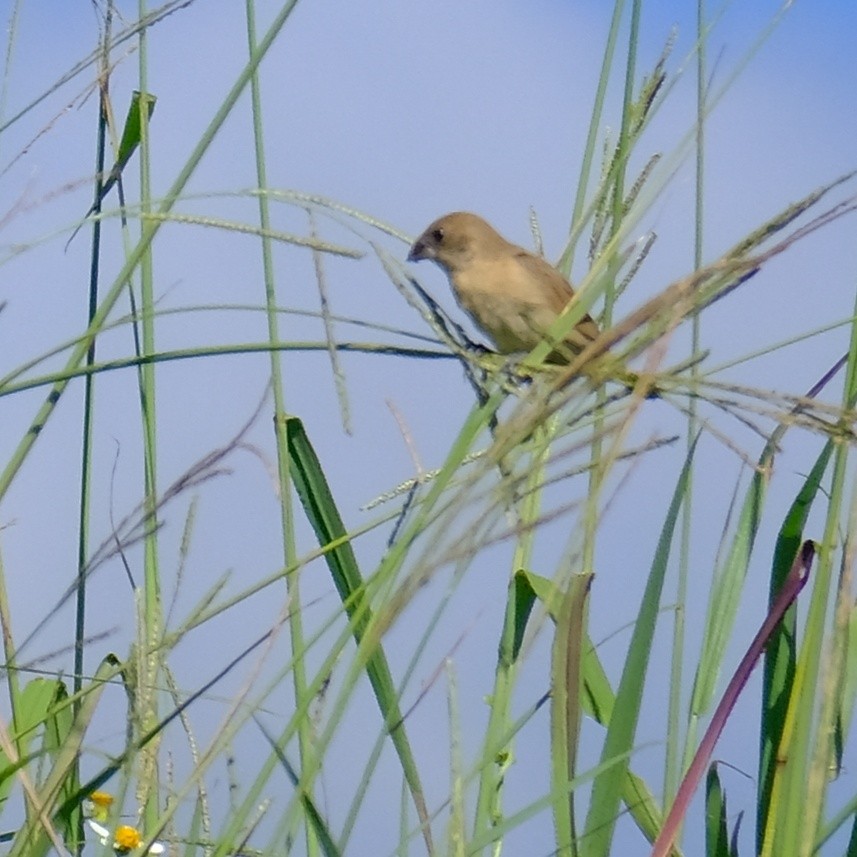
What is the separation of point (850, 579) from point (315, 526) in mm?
536

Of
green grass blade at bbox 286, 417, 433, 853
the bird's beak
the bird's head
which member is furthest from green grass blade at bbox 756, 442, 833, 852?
the bird's beak

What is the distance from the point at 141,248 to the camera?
151 cm

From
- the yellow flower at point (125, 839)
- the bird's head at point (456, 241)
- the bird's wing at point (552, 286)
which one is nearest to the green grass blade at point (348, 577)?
the yellow flower at point (125, 839)

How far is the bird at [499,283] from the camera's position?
3.98 m

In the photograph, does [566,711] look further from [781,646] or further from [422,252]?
[422,252]

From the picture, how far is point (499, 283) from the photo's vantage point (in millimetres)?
4148

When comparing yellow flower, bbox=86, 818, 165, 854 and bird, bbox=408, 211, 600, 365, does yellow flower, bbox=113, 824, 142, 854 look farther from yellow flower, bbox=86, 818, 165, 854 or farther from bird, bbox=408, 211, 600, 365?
bird, bbox=408, 211, 600, 365

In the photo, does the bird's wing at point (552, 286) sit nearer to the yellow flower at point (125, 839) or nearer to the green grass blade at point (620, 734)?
the yellow flower at point (125, 839)

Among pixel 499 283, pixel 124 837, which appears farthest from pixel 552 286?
pixel 124 837

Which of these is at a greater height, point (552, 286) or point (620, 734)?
point (552, 286)

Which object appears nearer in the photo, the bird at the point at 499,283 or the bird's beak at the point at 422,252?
the bird at the point at 499,283

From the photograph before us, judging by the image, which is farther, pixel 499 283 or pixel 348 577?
pixel 499 283

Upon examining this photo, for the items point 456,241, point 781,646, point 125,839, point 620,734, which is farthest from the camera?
point 456,241

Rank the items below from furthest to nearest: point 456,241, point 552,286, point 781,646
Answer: point 456,241
point 552,286
point 781,646
